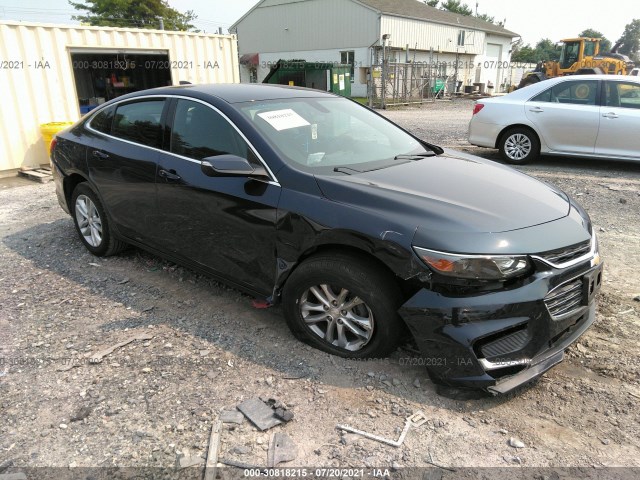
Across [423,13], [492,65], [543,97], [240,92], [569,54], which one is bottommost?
[543,97]

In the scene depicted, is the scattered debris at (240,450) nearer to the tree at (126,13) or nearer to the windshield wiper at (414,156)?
the windshield wiper at (414,156)

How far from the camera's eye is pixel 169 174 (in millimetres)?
3740

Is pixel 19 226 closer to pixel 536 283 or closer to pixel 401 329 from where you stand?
pixel 401 329

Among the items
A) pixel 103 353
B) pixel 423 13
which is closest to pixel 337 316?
pixel 103 353

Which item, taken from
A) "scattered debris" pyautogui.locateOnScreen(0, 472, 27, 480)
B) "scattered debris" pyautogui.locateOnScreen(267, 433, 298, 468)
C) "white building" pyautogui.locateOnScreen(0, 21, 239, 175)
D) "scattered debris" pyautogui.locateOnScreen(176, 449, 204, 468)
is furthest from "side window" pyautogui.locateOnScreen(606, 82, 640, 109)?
"scattered debris" pyautogui.locateOnScreen(0, 472, 27, 480)

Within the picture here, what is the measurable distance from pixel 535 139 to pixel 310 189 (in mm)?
6690

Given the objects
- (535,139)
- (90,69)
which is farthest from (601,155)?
(90,69)

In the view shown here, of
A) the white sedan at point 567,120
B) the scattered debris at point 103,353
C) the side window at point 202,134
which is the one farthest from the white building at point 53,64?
the scattered debris at point 103,353

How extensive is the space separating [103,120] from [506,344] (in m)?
4.02

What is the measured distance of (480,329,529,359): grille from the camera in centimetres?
256

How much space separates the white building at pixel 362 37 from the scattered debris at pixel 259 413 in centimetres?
2804

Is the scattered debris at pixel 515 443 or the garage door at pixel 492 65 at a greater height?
the garage door at pixel 492 65

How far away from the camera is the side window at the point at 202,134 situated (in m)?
3.40

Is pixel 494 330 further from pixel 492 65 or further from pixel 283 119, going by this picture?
pixel 492 65
